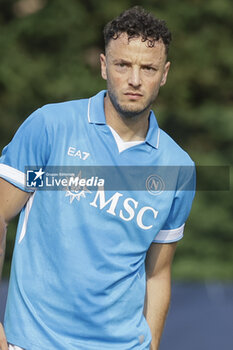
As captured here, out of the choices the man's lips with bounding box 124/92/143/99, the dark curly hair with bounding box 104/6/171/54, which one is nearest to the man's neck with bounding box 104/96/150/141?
the man's lips with bounding box 124/92/143/99

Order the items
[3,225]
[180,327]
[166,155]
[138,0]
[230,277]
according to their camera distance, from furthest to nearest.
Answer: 1. [138,0]
2. [230,277]
3. [180,327]
4. [166,155]
5. [3,225]

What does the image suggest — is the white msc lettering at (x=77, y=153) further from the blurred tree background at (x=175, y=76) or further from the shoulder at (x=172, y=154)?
the blurred tree background at (x=175, y=76)

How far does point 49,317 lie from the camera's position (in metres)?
2.46

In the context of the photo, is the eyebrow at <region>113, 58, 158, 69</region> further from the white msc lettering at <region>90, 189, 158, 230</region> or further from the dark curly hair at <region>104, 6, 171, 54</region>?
the white msc lettering at <region>90, 189, 158, 230</region>

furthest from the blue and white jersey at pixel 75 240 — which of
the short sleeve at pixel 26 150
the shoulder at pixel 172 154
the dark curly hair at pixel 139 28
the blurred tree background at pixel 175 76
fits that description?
the blurred tree background at pixel 175 76

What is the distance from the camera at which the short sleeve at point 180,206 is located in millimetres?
2652

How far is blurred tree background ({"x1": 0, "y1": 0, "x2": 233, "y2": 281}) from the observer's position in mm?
8594

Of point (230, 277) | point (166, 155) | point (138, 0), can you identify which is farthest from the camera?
point (138, 0)

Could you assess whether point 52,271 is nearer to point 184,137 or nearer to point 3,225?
point 3,225

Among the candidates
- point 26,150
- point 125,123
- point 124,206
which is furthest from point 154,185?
point 26,150

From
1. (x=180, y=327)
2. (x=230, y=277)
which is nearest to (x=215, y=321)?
(x=180, y=327)

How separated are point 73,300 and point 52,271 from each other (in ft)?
0.41

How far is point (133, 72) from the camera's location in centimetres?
245

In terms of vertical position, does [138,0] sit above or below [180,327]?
above
